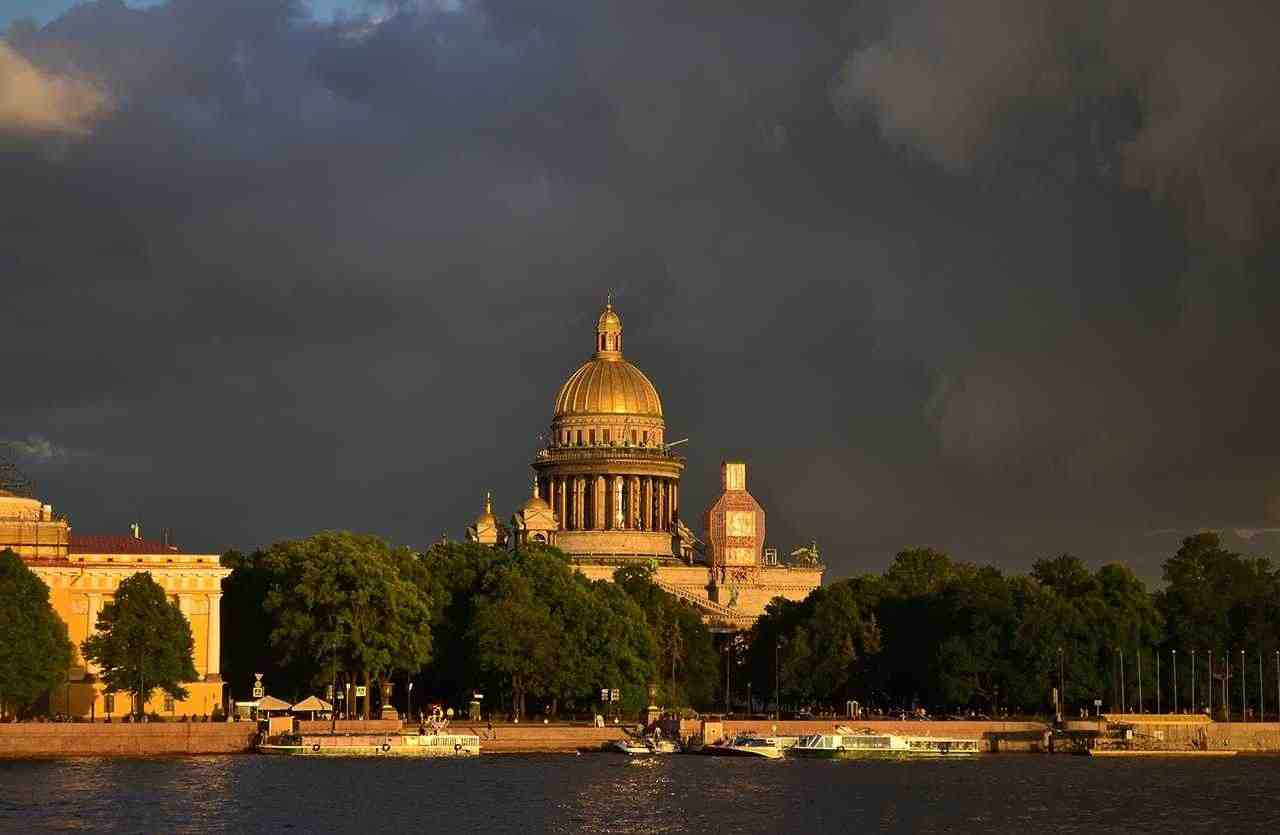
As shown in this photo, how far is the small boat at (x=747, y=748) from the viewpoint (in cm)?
16462

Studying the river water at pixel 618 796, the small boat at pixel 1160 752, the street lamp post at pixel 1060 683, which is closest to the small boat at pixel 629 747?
the river water at pixel 618 796

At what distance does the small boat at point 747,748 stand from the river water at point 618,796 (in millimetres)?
6152

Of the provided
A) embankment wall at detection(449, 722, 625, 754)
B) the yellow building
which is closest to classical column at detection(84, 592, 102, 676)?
the yellow building

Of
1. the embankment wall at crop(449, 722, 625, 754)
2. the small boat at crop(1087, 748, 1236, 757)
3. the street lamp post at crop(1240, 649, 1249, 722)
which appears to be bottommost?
the small boat at crop(1087, 748, 1236, 757)

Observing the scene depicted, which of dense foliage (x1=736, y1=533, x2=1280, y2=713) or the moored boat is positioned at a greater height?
dense foliage (x1=736, y1=533, x2=1280, y2=713)

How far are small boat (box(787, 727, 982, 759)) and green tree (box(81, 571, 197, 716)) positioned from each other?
32855mm

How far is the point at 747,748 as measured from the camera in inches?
6501

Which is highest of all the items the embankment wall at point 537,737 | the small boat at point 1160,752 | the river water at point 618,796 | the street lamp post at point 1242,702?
the street lamp post at point 1242,702

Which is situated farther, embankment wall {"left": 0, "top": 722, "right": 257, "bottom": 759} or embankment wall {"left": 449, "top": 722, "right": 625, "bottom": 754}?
embankment wall {"left": 449, "top": 722, "right": 625, "bottom": 754}

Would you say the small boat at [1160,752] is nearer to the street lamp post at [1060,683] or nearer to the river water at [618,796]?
the street lamp post at [1060,683]

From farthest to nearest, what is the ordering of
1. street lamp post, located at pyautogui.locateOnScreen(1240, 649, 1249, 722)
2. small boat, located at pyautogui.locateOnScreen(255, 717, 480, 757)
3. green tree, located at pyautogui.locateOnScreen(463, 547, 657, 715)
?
street lamp post, located at pyautogui.locateOnScreen(1240, 649, 1249, 722)
green tree, located at pyautogui.locateOnScreen(463, 547, 657, 715)
small boat, located at pyautogui.locateOnScreen(255, 717, 480, 757)

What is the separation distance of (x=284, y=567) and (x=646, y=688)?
75.9 ft

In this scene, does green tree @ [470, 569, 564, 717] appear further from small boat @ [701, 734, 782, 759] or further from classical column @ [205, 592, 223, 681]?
classical column @ [205, 592, 223, 681]

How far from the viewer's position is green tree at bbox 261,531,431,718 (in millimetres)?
166625
